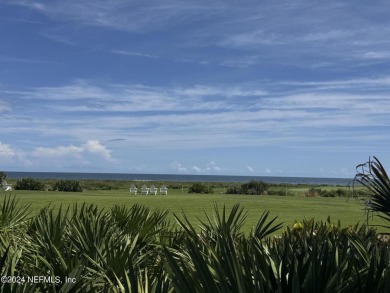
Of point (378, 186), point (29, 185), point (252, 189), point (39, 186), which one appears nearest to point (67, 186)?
point (39, 186)

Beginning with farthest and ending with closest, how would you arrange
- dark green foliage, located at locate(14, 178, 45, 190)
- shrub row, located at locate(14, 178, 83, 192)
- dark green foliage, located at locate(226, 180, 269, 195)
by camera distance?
dark green foliage, located at locate(226, 180, 269, 195), shrub row, located at locate(14, 178, 83, 192), dark green foliage, located at locate(14, 178, 45, 190)

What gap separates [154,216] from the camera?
252 inches

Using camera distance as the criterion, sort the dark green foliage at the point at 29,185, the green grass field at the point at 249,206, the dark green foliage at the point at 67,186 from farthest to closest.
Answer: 1. the dark green foliage at the point at 67,186
2. the dark green foliage at the point at 29,185
3. the green grass field at the point at 249,206

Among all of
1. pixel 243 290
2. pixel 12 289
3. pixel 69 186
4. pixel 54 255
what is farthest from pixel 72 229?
pixel 69 186

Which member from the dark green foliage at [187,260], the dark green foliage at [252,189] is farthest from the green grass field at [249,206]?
the dark green foliage at [252,189]

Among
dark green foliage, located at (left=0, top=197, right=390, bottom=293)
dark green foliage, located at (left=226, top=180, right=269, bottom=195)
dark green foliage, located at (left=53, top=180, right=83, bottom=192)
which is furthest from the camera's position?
dark green foliage, located at (left=226, top=180, right=269, bottom=195)

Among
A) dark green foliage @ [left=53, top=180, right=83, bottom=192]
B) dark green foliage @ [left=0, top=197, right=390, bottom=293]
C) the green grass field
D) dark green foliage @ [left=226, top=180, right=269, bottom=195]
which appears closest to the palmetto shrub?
dark green foliage @ [left=0, top=197, right=390, bottom=293]

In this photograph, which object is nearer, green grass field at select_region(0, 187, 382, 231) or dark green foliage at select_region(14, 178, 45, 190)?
green grass field at select_region(0, 187, 382, 231)

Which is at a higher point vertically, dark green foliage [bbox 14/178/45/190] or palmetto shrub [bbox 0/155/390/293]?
palmetto shrub [bbox 0/155/390/293]

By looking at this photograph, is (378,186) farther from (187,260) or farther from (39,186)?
(39,186)

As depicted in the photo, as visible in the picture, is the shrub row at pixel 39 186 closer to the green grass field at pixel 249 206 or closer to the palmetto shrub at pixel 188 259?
the green grass field at pixel 249 206

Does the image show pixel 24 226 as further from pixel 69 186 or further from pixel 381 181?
pixel 69 186

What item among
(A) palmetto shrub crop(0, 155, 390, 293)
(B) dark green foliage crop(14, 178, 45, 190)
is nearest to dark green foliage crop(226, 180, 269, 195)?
(B) dark green foliage crop(14, 178, 45, 190)

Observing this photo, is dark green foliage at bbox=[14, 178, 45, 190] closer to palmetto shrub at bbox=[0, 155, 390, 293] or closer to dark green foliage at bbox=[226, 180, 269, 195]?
dark green foliage at bbox=[226, 180, 269, 195]
